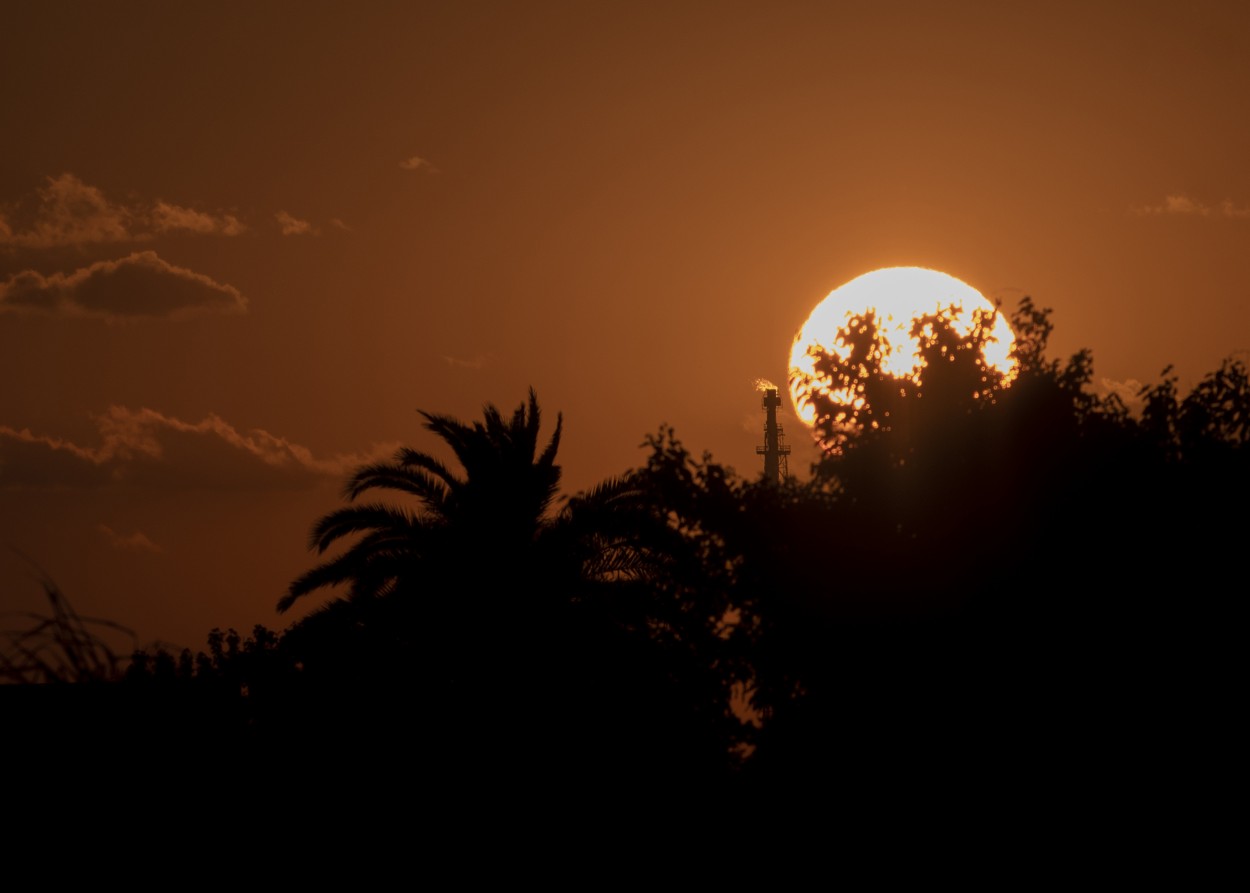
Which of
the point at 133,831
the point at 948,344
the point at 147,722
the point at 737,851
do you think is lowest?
the point at 133,831

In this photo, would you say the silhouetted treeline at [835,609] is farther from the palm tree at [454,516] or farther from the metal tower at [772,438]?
the metal tower at [772,438]

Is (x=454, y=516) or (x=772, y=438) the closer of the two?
(x=454, y=516)

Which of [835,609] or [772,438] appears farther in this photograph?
[772,438]

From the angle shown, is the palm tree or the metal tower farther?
the metal tower

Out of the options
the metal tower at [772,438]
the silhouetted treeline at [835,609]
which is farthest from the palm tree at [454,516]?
the metal tower at [772,438]

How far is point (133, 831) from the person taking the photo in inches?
301

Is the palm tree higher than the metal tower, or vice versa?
the metal tower

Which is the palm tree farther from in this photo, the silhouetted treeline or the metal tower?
the metal tower

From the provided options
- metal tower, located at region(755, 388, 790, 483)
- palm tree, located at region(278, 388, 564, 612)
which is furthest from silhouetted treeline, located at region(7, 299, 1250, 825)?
metal tower, located at region(755, 388, 790, 483)

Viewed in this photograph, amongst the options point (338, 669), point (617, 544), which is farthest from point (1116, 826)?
point (338, 669)

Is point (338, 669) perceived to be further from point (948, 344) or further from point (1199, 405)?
point (1199, 405)

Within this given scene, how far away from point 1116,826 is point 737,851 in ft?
16.1

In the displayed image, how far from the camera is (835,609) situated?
18.6 m

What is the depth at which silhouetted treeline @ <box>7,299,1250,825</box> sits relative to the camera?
17016 millimetres
